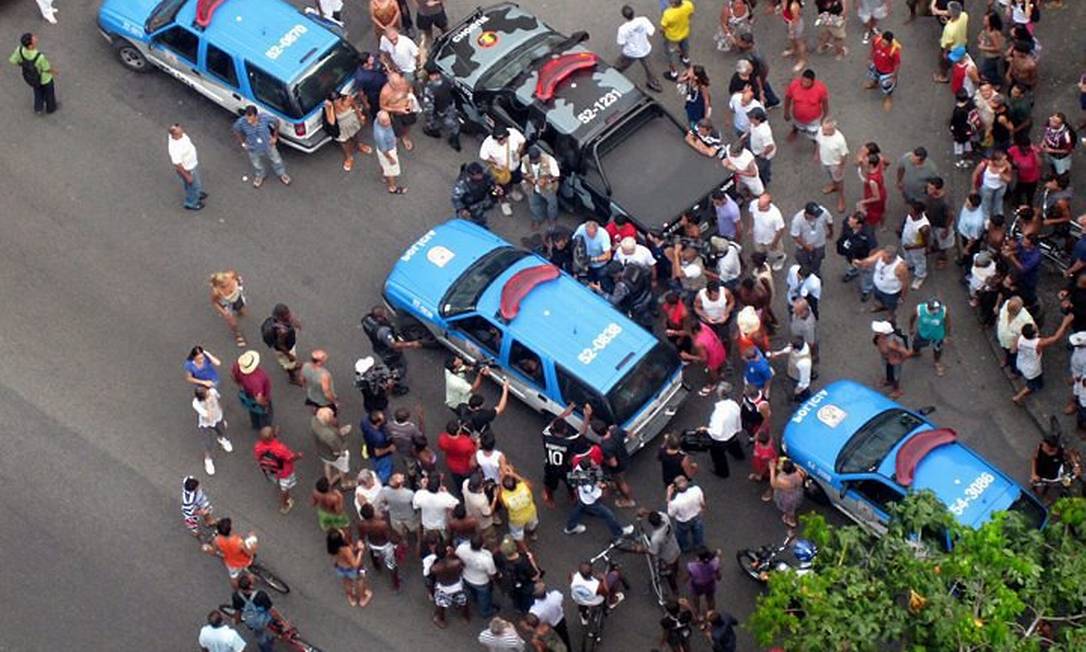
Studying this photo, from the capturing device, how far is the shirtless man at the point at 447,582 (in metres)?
22.5

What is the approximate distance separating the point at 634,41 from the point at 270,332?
7.44 meters

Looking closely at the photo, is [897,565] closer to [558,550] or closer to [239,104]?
[558,550]

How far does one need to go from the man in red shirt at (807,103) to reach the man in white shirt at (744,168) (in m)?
1.20

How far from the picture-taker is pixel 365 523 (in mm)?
23016

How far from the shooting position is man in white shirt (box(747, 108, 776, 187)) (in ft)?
88.6

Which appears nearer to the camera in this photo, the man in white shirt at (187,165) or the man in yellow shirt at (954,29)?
the man in white shirt at (187,165)

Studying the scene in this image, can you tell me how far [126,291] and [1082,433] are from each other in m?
13.2

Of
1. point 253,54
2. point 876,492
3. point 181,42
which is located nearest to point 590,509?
point 876,492

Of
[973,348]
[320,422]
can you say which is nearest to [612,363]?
[320,422]

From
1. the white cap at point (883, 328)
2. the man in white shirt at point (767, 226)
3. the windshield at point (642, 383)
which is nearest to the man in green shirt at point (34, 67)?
the windshield at point (642, 383)

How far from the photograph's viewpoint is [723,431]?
948 inches

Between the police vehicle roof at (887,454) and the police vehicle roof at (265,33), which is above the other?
the police vehicle roof at (265,33)

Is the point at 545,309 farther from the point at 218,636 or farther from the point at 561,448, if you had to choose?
the point at 218,636

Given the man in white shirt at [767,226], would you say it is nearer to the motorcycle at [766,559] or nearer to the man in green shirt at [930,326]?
the man in green shirt at [930,326]
